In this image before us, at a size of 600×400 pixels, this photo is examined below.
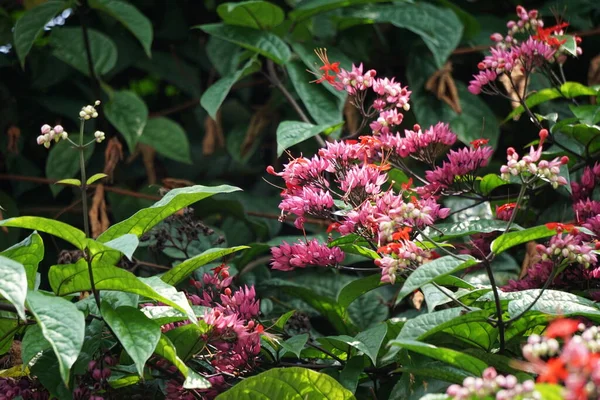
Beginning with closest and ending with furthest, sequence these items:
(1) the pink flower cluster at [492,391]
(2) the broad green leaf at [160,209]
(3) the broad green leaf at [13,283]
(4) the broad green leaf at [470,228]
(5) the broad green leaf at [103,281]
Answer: (1) the pink flower cluster at [492,391] → (3) the broad green leaf at [13,283] → (5) the broad green leaf at [103,281] → (2) the broad green leaf at [160,209] → (4) the broad green leaf at [470,228]

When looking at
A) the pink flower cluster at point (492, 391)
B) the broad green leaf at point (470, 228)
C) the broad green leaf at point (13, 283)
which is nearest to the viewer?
the pink flower cluster at point (492, 391)

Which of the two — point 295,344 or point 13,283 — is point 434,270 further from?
point 13,283

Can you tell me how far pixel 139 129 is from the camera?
1.86 m

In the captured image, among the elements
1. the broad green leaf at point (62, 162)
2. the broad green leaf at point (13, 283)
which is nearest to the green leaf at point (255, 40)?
the broad green leaf at point (62, 162)

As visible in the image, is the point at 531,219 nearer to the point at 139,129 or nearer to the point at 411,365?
the point at 411,365

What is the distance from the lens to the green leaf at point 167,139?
6.48ft

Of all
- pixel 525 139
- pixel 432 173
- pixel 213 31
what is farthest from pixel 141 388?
pixel 525 139

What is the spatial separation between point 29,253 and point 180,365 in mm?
257

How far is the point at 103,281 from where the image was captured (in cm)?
106

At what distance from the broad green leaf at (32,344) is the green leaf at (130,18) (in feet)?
3.01

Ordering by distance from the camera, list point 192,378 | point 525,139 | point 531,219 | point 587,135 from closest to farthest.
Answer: point 192,378 < point 587,135 < point 531,219 < point 525,139

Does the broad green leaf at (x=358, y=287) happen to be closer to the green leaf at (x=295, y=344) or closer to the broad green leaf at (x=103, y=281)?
the green leaf at (x=295, y=344)

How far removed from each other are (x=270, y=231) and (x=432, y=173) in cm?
66

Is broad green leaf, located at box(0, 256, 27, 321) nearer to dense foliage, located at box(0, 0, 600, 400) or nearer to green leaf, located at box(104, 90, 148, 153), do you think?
dense foliage, located at box(0, 0, 600, 400)
